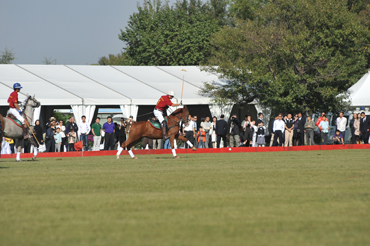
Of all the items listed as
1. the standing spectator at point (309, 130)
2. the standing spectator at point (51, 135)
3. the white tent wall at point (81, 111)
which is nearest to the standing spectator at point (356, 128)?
the standing spectator at point (309, 130)

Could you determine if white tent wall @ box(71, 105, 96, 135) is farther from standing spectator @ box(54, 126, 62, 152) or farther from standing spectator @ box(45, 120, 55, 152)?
standing spectator @ box(45, 120, 55, 152)

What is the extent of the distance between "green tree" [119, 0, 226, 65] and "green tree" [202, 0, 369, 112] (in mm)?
23987

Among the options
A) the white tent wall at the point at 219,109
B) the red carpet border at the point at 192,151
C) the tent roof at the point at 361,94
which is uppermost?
the tent roof at the point at 361,94

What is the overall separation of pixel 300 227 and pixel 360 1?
162 ft

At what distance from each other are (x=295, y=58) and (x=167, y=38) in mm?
28520

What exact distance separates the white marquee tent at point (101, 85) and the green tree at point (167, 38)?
822 inches

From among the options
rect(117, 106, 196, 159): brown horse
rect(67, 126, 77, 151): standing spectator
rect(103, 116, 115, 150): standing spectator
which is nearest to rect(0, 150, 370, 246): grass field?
rect(117, 106, 196, 159): brown horse

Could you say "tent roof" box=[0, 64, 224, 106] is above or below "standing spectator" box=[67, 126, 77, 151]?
above

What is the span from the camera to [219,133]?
26.2 metres

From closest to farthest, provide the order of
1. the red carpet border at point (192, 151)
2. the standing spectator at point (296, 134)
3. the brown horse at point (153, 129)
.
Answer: the brown horse at point (153, 129) < the red carpet border at point (192, 151) < the standing spectator at point (296, 134)

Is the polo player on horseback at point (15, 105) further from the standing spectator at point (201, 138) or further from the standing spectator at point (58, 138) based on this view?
the standing spectator at point (201, 138)

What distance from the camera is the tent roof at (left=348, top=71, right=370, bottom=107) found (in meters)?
29.2

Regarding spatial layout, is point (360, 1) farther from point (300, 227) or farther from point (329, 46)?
point (300, 227)

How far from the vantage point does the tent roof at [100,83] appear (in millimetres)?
26844
